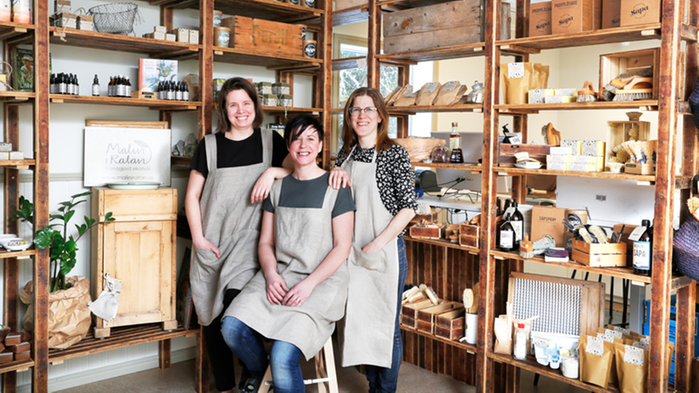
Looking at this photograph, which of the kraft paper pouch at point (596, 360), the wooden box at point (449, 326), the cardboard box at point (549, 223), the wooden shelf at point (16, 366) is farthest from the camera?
the wooden box at point (449, 326)

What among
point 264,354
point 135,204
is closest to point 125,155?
point 135,204

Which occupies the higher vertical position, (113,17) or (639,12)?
(113,17)

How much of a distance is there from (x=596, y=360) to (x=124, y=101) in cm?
255

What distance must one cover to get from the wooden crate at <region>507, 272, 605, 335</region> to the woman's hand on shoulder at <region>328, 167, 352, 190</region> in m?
1.07

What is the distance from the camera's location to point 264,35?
349 cm

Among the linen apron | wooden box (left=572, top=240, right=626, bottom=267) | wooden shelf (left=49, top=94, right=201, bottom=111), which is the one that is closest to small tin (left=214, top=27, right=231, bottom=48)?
wooden shelf (left=49, top=94, right=201, bottom=111)

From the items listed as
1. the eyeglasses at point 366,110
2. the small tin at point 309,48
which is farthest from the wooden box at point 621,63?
the small tin at point 309,48

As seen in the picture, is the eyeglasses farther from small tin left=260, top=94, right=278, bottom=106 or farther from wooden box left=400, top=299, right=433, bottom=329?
wooden box left=400, top=299, right=433, bottom=329

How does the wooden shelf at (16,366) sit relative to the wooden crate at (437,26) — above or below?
below

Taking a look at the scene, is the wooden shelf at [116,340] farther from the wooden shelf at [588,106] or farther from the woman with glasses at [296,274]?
the wooden shelf at [588,106]

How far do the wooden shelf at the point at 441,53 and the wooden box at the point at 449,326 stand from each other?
1382mm

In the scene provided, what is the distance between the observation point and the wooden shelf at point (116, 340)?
294 centimetres

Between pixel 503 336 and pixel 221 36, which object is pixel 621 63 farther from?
pixel 221 36

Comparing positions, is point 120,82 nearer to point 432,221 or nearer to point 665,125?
point 432,221
